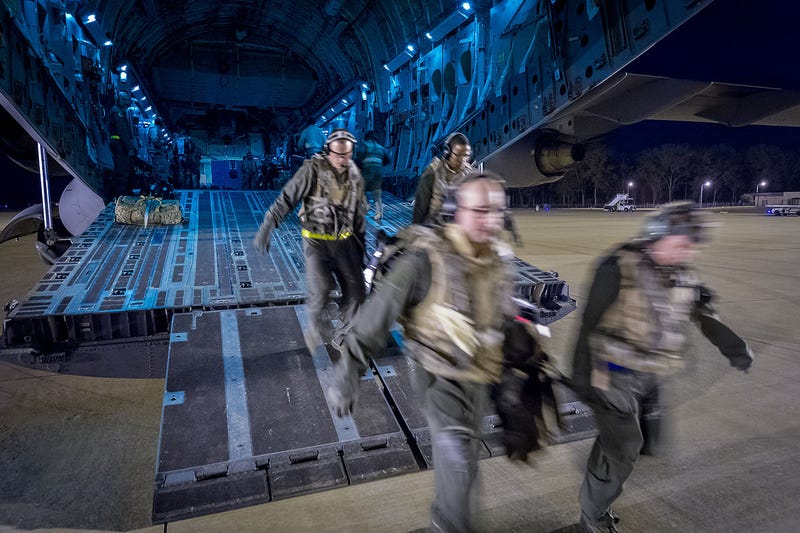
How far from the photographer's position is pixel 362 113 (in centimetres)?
1698

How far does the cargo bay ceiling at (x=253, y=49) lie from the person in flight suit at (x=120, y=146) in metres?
2.21

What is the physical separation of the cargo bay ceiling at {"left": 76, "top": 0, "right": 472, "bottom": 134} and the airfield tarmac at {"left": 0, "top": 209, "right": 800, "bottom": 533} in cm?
951

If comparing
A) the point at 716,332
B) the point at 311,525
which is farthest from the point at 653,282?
the point at 311,525

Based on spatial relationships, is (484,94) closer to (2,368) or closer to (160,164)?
(2,368)

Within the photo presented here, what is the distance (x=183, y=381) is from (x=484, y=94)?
26.9 ft

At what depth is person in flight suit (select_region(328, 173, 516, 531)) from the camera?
1.79m

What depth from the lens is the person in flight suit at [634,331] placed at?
78.2 inches

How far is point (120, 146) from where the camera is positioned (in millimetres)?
12148

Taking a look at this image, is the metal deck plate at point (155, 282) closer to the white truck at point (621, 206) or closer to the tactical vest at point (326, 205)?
the tactical vest at point (326, 205)

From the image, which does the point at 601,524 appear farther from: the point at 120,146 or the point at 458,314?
the point at 120,146

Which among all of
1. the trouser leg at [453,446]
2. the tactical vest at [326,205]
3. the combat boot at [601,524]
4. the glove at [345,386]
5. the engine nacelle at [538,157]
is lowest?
the combat boot at [601,524]

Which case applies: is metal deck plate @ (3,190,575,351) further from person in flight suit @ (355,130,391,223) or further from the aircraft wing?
the aircraft wing

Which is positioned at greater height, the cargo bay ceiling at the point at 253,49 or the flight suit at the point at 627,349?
the cargo bay ceiling at the point at 253,49

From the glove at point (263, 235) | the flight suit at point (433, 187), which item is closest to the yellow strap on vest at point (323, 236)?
the glove at point (263, 235)
